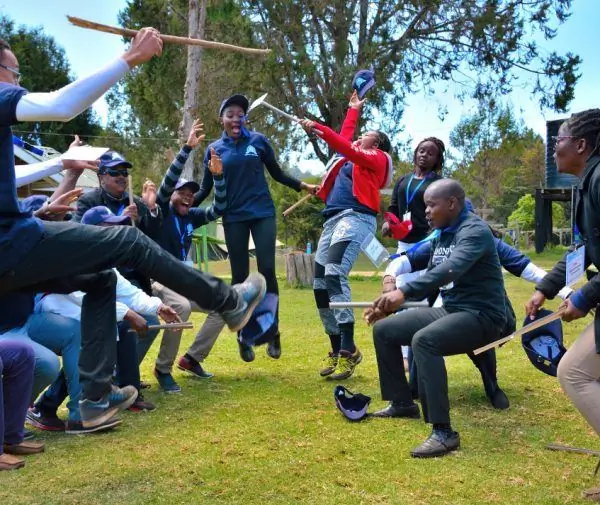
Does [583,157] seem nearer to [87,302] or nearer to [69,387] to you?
[87,302]

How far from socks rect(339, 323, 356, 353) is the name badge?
80 centimetres

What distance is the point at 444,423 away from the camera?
4.92 m

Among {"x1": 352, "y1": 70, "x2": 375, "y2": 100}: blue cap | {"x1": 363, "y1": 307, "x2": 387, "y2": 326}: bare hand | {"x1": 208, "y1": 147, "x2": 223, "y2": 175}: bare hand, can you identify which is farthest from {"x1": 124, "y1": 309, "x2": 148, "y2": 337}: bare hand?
{"x1": 352, "y1": 70, "x2": 375, "y2": 100}: blue cap

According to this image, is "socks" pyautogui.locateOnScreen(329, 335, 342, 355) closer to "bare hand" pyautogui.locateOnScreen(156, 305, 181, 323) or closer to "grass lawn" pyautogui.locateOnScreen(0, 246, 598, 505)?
"grass lawn" pyautogui.locateOnScreen(0, 246, 598, 505)

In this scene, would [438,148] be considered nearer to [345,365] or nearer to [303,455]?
[345,365]

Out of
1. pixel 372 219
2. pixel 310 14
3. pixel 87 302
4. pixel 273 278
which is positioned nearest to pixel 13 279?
pixel 87 302

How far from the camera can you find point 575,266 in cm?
435

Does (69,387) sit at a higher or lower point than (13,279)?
lower

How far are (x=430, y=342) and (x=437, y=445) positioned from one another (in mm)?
690

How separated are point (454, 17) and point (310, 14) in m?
4.53

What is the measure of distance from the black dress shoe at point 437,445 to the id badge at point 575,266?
1.30 metres

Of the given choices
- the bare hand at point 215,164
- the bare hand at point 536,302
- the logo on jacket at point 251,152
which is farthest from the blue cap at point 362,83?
the bare hand at point 536,302

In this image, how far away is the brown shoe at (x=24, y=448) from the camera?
4.92 meters

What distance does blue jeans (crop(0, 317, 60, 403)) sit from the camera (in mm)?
5203
